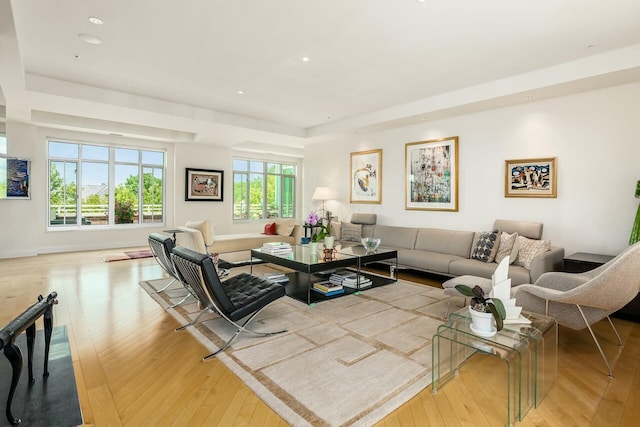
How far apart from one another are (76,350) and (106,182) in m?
6.43

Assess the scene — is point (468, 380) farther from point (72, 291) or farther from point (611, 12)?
point (72, 291)

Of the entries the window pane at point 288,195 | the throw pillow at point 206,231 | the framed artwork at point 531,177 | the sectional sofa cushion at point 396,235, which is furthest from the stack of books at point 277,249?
the window pane at point 288,195

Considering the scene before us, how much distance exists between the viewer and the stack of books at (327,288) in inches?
162

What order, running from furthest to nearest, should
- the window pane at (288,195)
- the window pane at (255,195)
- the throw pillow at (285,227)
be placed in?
the window pane at (288,195) → the window pane at (255,195) → the throw pillow at (285,227)

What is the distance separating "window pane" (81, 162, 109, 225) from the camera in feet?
25.7

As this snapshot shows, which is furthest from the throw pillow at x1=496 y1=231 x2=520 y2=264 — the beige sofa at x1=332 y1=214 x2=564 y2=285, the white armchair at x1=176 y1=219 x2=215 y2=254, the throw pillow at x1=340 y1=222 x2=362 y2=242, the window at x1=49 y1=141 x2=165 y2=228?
the window at x1=49 y1=141 x2=165 y2=228

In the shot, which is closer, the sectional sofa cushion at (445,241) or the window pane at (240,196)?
the sectional sofa cushion at (445,241)

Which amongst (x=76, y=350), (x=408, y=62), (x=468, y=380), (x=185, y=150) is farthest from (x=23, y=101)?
(x=468, y=380)

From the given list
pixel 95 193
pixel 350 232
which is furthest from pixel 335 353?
pixel 95 193

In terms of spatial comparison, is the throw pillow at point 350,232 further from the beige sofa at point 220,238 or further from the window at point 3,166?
the window at point 3,166

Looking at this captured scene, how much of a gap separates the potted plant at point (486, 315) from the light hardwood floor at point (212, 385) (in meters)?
0.48

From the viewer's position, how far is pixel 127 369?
98.9 inches

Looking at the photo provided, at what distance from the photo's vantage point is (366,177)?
7203 millimetres

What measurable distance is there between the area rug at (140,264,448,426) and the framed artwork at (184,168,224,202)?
194 inches
